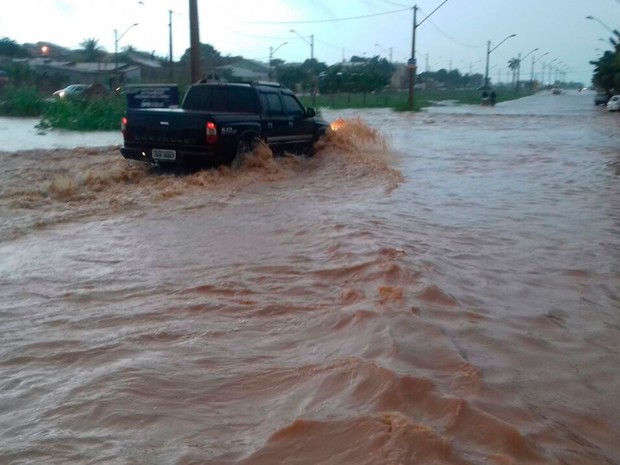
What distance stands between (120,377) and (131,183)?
8060 mm

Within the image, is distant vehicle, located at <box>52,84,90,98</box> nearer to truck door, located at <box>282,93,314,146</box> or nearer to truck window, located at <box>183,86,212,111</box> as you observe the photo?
truck door, located at <box>282,93,314,146</box>

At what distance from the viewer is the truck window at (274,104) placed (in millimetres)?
13469

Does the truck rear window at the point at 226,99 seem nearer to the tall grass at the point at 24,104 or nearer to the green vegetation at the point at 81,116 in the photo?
the green vegetation at the point at 81,116

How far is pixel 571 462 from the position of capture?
3.39m

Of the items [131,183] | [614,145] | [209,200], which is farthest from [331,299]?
[614,145]

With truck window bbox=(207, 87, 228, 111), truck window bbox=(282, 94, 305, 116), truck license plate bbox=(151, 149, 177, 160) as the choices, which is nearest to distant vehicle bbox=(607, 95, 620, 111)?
truck window bbox=(282, 94, 305, 116)

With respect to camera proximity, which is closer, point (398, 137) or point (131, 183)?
point (131, 183)

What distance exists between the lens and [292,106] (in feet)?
46.9

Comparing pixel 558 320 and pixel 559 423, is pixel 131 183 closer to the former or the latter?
pixel 558 320

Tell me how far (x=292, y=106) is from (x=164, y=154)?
320 cm

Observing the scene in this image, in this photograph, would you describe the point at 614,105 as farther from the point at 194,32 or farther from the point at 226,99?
the point at 226,99

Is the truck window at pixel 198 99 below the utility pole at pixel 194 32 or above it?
below

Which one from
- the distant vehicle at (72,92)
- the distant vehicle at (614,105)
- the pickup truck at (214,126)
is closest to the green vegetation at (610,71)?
the distant vehicle at (614,105)

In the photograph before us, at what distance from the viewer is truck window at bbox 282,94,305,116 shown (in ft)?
46.2
